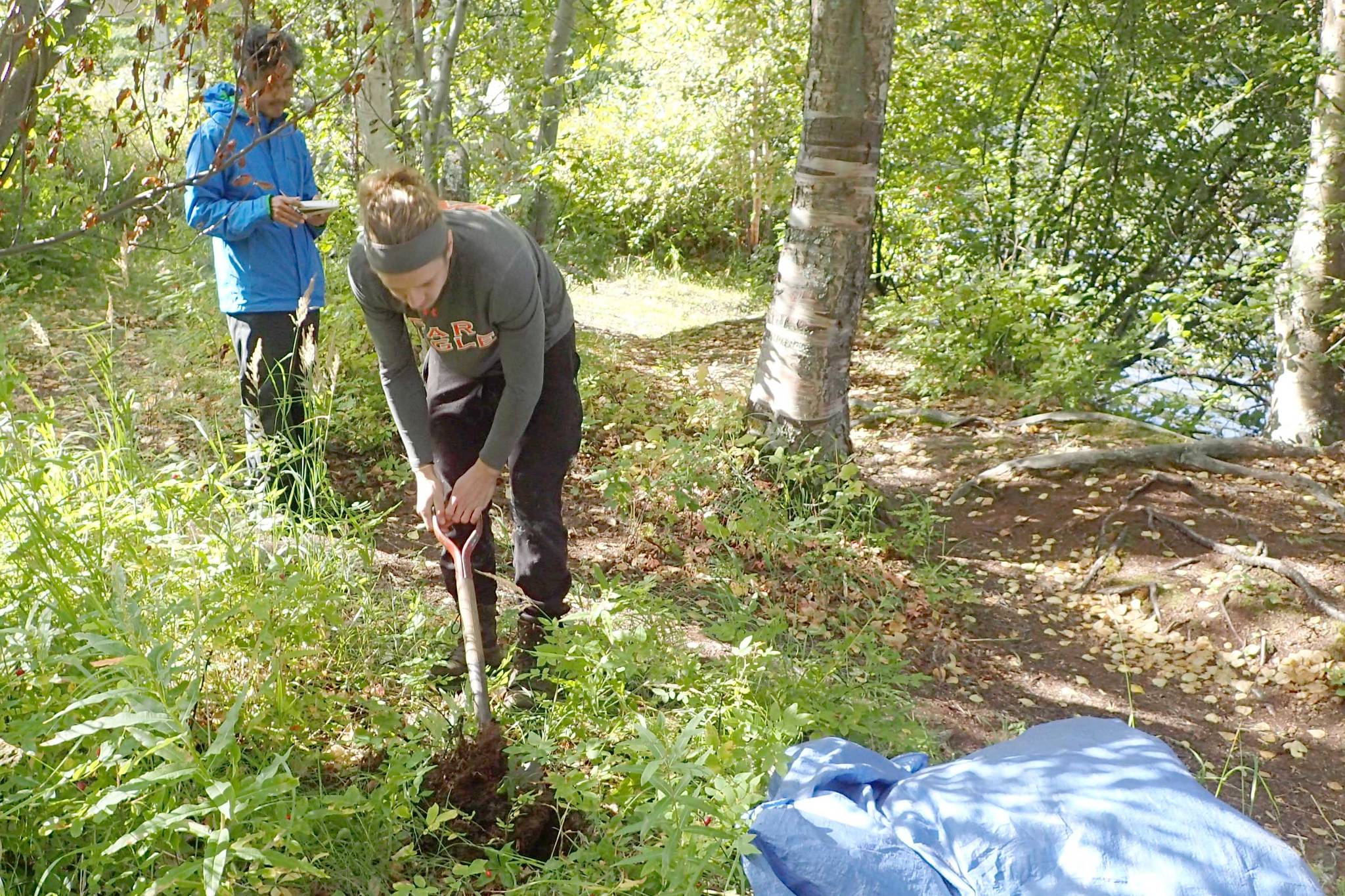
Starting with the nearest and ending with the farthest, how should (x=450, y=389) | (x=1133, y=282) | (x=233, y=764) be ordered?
1. (x=233, y=764)
2. (x=450, y=389)
3. (x=1133, y=282)

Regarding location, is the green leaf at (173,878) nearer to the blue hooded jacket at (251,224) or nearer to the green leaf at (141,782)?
the green leaf at (141,782)

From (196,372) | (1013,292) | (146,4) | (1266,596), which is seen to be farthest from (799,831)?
(1013,292)

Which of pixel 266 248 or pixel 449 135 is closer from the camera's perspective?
pixel 266 248

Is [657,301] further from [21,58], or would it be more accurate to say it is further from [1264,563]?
[21,58]

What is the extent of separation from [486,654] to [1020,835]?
1.68m

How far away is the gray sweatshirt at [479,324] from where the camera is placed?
2672 mm

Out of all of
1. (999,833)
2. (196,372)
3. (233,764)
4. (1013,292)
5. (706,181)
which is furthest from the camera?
(706,181)

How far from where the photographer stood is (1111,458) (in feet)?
19.1

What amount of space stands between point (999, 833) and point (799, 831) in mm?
456

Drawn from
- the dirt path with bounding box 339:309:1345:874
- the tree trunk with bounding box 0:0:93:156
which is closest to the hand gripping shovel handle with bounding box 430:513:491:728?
the tree trunk with bounding box 0:0:93:156

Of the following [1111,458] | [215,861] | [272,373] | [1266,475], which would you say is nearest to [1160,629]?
[1111,458]

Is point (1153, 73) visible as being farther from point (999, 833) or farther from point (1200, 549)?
point (999, 833)

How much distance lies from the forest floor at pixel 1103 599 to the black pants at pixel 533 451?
0.54m

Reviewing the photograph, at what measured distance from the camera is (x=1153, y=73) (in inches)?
312
